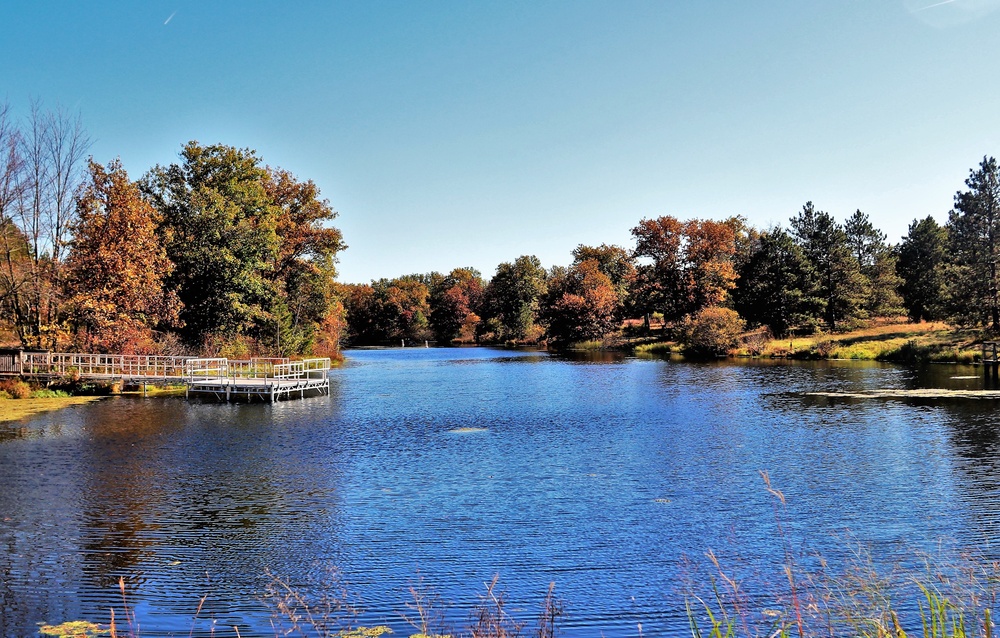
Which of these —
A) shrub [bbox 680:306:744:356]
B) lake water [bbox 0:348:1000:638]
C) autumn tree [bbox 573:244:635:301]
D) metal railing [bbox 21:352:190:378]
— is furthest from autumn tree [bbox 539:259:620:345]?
lake water [bbox 0:348:1000:638]

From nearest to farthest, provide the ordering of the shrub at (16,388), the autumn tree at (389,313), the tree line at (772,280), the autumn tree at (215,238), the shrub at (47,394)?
1. the shrub at (16,388)
2. the shrub at (47,394)
3. the autumn tree at (215,238)
4. the tree line at (772,280)
5. the autumn tree at (389,313)

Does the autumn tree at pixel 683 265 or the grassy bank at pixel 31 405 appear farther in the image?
the autumn tree at pixel 683 265

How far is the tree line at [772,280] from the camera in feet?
177

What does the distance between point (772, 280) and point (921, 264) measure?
1710 centimetres

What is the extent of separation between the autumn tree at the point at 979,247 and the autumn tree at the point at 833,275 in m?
12.2

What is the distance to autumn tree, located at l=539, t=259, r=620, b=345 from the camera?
9525 cm

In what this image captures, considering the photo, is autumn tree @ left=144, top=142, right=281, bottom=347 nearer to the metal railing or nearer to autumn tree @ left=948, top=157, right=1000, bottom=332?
the metal railing

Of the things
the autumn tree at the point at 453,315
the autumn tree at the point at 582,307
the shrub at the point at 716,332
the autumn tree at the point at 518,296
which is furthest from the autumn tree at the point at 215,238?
the autumn tree at the point at 453,315

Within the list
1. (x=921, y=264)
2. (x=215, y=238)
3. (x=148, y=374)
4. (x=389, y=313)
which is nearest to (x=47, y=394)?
(x=148, y=374)

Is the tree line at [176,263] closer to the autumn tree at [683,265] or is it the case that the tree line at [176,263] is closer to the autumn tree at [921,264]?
the autumn tree at [683,265]

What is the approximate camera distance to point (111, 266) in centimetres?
3866

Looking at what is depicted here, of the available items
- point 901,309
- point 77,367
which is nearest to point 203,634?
point 77,367

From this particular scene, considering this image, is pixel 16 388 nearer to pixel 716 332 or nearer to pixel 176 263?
pixel 176 263

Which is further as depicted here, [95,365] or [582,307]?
[582,307]
